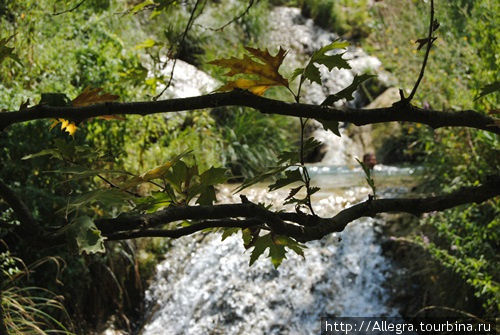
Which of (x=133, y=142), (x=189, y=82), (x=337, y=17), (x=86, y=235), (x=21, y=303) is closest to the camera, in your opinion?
(x=86, y=235)

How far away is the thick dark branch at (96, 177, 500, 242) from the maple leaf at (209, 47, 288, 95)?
0.55ft

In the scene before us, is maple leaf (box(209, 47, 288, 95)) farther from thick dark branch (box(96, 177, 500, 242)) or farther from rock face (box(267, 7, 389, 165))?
rock face (box(267, 7, 389, 165))

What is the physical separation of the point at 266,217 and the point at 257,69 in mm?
207

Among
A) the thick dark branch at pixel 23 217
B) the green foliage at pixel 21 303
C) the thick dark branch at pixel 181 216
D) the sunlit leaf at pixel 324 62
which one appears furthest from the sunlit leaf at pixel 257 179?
the green foliage at pixel 21 303

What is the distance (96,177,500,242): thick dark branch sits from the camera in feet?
2.10

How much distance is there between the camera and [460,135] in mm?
4254

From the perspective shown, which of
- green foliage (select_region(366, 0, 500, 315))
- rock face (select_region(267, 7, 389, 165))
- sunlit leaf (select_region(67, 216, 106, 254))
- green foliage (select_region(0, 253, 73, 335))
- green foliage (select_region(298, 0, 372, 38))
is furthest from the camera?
green foliage (select_region(298, 0, 372, 38))

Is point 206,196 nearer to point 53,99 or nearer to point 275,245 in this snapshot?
point 275,245

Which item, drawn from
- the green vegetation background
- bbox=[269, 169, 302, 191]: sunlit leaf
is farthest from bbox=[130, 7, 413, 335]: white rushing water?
bbox=[269, 169, 302, 191]: sunlit leaf

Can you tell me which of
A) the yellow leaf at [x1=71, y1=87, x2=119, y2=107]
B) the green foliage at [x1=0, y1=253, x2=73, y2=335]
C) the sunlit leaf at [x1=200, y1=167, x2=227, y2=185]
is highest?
the green foliage at [x1=0, y1=253, x2=73, y2=335]

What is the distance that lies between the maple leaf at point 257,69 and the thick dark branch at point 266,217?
0.17m

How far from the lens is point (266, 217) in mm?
695

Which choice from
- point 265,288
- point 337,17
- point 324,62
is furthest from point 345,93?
point 337,17

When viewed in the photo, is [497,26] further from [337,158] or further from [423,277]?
[337,158]
